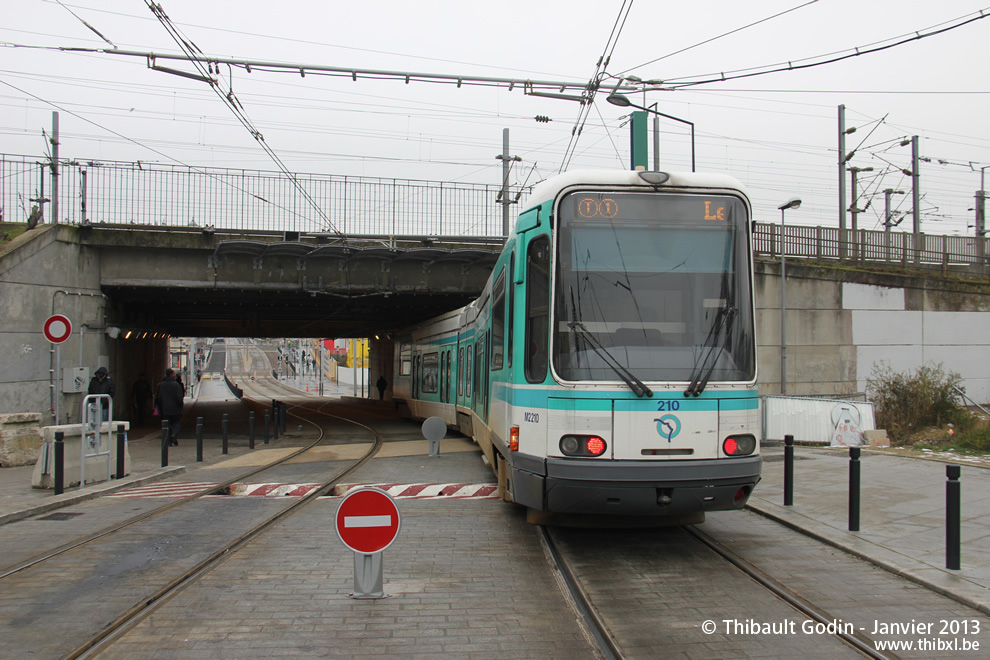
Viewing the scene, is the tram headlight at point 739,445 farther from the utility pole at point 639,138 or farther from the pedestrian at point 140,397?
the pedestrian at point 140,397

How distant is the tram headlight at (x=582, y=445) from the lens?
629 centimetres

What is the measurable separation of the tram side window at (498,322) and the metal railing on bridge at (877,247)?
47.9ft

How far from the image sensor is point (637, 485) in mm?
6195

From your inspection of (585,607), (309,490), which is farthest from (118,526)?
(585,607)

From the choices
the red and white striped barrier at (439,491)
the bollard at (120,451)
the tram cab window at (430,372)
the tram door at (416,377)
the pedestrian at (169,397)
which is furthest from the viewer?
the tram door at (416,377)

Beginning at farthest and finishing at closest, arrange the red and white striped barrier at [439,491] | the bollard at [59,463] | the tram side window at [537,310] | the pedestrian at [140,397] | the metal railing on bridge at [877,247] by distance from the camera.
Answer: the pedestrian at [140,397] → the metal railing on bridge at [877,247] → the bollard at [59,463] → the red and white striped barrier at [439,491] → the tram side window at [537,310]

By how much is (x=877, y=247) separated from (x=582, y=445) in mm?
20551

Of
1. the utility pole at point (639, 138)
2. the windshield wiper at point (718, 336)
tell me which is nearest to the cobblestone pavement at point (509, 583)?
the windshield wiper at point (718, 336)

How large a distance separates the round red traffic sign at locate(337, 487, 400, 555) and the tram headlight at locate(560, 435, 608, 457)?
153cm

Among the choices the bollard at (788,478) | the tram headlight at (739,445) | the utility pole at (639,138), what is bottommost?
the bollard at (788,478)

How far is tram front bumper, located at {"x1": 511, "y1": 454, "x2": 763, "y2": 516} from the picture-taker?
620 centimetres

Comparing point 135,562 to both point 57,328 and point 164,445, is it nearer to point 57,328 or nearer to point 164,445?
point 164,445

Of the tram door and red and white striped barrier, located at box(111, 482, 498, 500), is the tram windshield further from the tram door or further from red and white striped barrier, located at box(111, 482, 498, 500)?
the tram door

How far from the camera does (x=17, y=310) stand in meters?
16.4
